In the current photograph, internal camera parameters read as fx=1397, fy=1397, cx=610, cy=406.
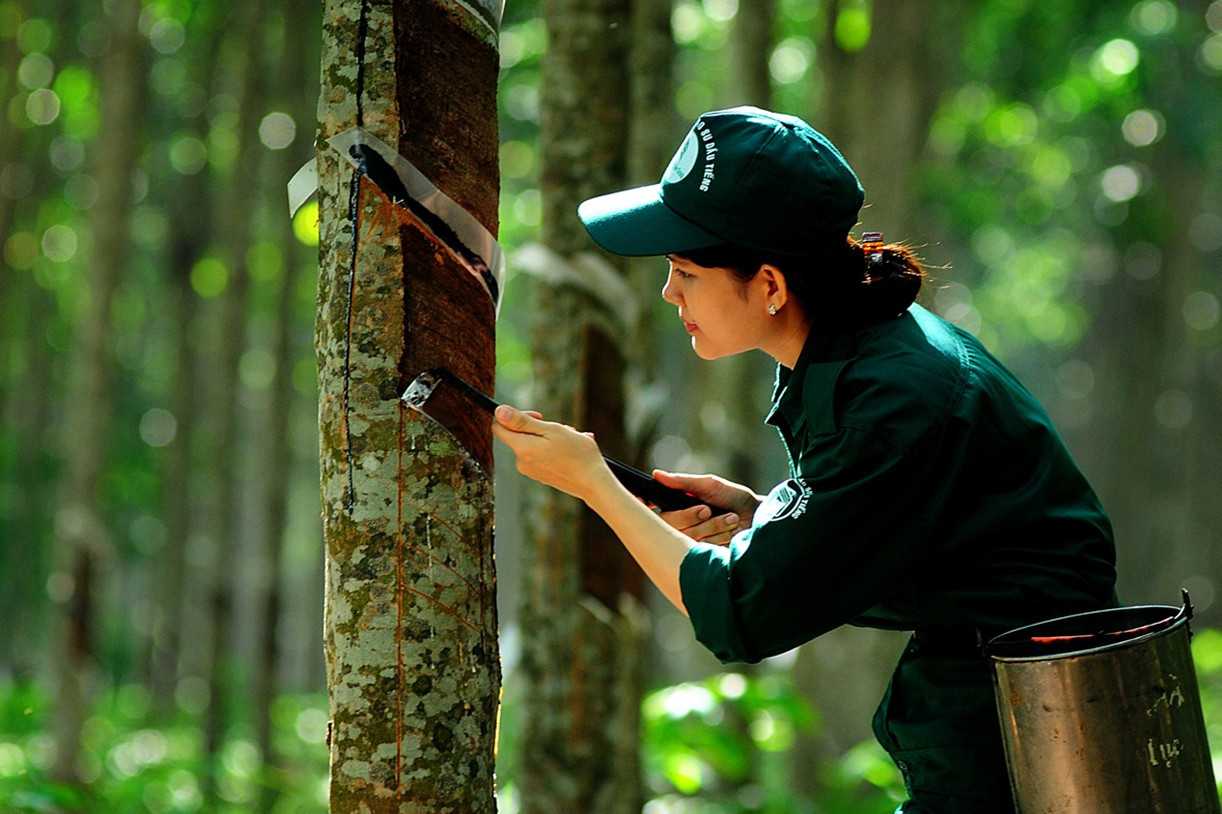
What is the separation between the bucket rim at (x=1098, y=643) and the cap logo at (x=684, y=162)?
0.92 meters

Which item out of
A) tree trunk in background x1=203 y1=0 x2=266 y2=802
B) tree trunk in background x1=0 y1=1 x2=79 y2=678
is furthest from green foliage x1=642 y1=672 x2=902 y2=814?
tree trunk in background x1=0 y1=1 x2=79 y2=678

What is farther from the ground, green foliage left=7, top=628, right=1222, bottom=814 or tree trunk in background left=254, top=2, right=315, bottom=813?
tree trunk in background left=254, top=2, right=315, bottom=813

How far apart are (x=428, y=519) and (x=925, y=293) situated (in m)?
2.49

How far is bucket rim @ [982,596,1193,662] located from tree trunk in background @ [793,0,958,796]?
5260mm

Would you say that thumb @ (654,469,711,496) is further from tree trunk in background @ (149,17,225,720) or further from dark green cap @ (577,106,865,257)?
tree trunk in background @ (149,17,225,720)

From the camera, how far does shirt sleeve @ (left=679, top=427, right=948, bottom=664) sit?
7.12 ft

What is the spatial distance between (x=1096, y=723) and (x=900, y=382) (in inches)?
23.5

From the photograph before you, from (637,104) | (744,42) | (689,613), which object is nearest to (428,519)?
(689,613)

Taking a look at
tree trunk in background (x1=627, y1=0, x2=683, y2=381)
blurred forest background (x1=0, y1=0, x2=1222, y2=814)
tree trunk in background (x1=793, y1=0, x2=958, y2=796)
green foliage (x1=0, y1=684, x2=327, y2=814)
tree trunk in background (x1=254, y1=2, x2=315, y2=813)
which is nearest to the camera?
green foliage (x1=0, y1=684, x2=327, y2=814)

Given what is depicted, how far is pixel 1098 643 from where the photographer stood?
87.5 inches

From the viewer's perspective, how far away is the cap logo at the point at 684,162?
7.79ft

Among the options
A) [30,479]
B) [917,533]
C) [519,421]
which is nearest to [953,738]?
[917,533]

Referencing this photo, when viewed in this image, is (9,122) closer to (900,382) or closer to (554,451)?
(554,451)

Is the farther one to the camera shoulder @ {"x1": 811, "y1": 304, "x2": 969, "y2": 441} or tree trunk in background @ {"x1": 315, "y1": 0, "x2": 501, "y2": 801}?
tree trunk in background @ {"x1": 315, "y1": 0, "x2": 501, "y2": 801}
